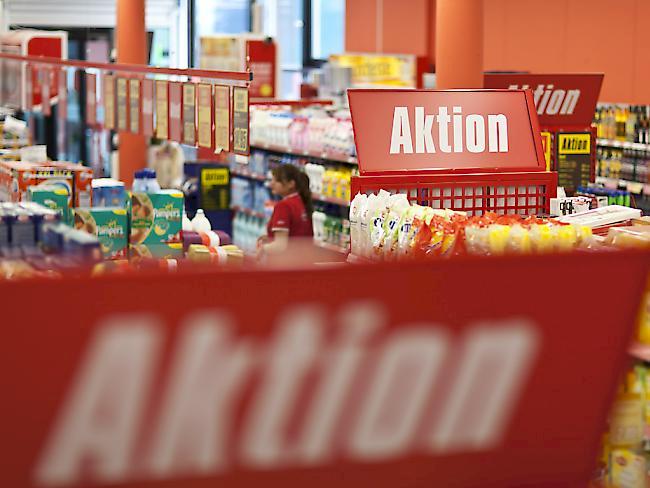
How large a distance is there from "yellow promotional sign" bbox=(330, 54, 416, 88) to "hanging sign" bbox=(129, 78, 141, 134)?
8.42m

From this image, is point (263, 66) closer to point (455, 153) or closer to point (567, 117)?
point (567, 117)

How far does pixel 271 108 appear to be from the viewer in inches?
443

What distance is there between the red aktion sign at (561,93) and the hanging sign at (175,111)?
2131 mm

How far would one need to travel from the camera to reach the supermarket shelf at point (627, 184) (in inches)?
420

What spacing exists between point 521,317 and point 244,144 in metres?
4.17

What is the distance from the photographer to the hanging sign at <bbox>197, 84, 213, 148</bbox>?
6.50 m

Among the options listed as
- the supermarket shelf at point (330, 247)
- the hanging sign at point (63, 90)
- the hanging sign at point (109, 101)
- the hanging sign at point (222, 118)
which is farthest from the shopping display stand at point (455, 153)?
the hanging sign at point (63, 90)

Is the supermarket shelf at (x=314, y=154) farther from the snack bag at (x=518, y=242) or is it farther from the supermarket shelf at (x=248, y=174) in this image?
the snack bag at (x=518, y=242)

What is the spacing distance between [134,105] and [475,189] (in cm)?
Result: 365

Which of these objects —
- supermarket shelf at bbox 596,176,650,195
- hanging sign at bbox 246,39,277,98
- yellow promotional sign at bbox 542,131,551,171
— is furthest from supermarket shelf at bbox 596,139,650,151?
hanging sign at bbox 246,39,277,98

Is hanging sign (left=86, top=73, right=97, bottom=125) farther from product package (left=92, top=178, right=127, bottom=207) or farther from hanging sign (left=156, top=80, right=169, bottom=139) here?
product package (left=92, top=178, right=127, bottom=207)

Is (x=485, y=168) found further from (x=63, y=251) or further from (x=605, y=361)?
(x=605, y=361)

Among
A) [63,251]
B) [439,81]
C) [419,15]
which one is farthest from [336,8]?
[63,251]

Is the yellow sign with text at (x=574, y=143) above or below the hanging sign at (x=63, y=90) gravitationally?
below
